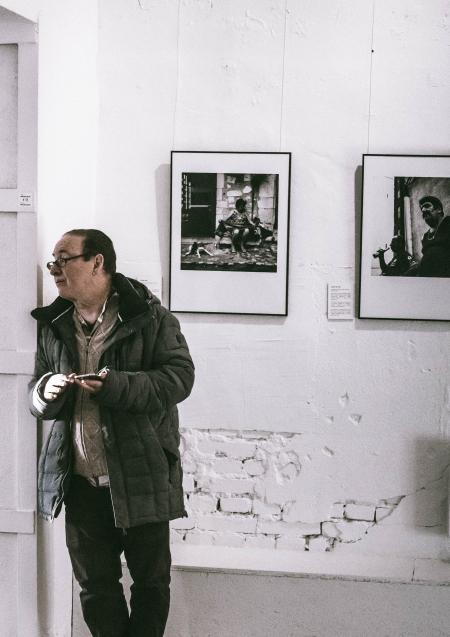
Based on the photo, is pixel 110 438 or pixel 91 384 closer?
pixel 91 384

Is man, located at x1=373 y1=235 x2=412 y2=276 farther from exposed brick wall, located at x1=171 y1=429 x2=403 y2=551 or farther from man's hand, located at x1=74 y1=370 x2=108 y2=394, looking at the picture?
man's hand, located at x1=74 y1=370 x2=108 y2=394

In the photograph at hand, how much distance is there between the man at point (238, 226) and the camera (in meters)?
2.50

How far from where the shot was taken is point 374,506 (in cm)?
250

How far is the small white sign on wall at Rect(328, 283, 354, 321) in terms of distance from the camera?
8.15ft

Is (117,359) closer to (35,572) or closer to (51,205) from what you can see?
(51,205)

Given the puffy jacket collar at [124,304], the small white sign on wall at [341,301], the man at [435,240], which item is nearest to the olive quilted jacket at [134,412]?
the puffy jacket collar at [124,304]

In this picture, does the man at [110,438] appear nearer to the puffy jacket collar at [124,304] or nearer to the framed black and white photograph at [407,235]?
the puffy jacket collar at [124,304]

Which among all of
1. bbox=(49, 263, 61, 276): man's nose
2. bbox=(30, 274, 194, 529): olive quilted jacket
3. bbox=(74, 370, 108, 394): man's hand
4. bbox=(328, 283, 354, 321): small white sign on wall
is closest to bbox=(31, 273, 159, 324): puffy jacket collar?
bbox=(30, 274, 194, 529): olive quilted jacket

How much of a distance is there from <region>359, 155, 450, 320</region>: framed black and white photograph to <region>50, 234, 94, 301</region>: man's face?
1059mm

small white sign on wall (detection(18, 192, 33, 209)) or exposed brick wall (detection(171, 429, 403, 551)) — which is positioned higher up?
small white sign on wall (detection(18, 192, 33, 209))

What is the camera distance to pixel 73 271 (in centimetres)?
196

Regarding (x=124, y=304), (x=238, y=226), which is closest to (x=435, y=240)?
(x=238, y=226)

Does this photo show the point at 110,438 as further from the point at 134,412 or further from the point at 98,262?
the point at 98,262

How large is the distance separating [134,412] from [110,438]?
0.12m
